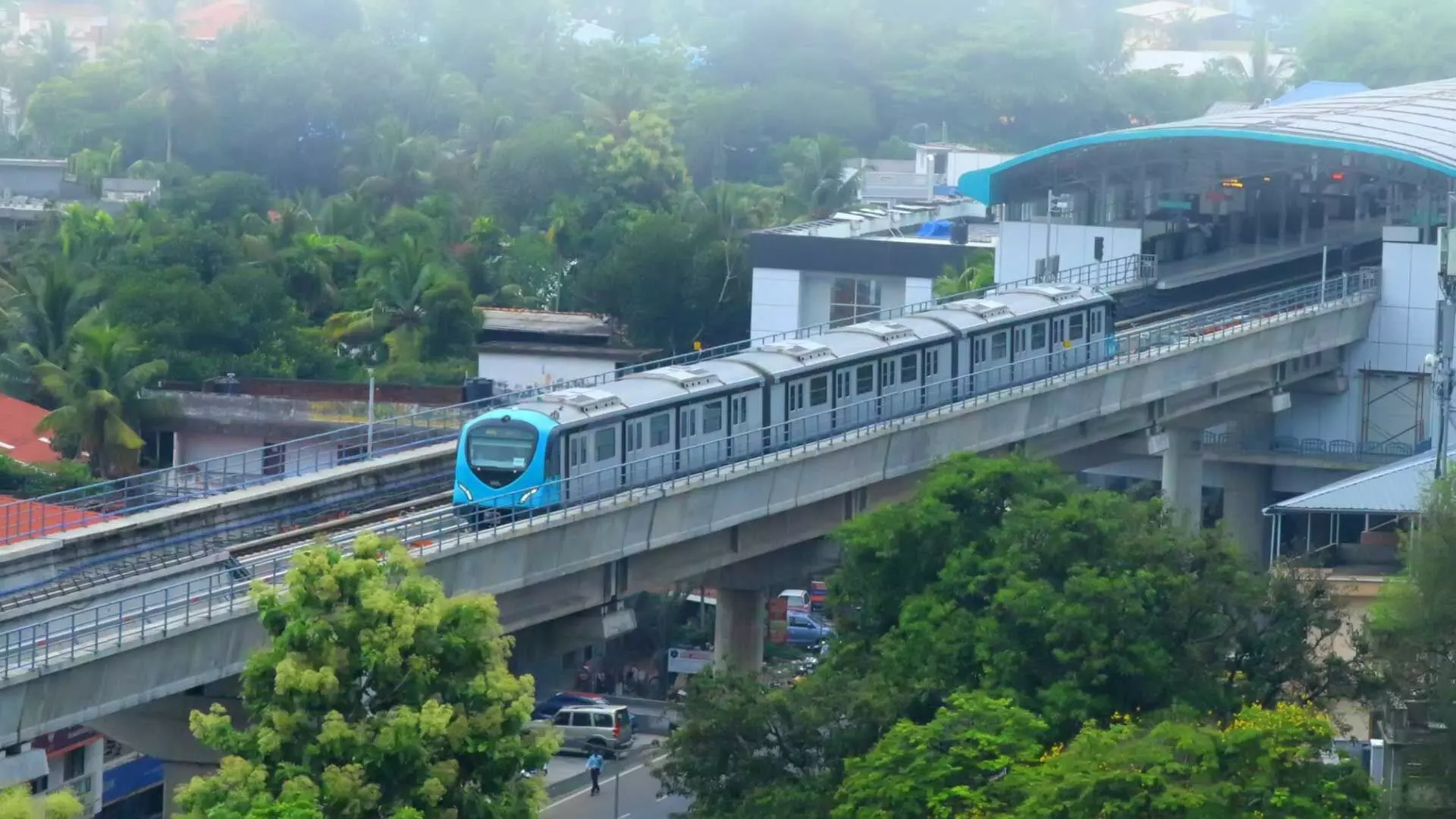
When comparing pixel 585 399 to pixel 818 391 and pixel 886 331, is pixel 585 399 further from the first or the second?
pixel 886 331

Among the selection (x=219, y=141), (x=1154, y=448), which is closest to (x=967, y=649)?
(x=1154, y=448)

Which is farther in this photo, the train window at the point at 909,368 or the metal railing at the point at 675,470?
the train window at the point at 909,368

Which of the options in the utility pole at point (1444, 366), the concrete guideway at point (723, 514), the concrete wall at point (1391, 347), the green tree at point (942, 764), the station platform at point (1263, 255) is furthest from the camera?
the station platform at point (1263, 255)

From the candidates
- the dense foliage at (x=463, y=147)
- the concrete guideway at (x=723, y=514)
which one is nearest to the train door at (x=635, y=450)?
the concrete guideway at (x=723, y=514)

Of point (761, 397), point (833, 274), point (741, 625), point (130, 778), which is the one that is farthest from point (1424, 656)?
point (833, 274)

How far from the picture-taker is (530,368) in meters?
63.2

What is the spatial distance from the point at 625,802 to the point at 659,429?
6751 millimetres

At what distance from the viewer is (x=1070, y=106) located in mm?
144000

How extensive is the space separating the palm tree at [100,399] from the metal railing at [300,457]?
2105 mm

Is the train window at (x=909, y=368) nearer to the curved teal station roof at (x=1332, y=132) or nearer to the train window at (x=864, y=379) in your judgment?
the train window at (x=864, y=379)

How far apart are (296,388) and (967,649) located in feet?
96.5

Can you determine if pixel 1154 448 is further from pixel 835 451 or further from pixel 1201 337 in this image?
pixel 835 451

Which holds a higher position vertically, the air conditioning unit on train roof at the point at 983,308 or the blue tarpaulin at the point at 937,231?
the blue tarpaulin at the point at 937,231

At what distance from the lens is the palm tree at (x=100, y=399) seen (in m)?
50.9
